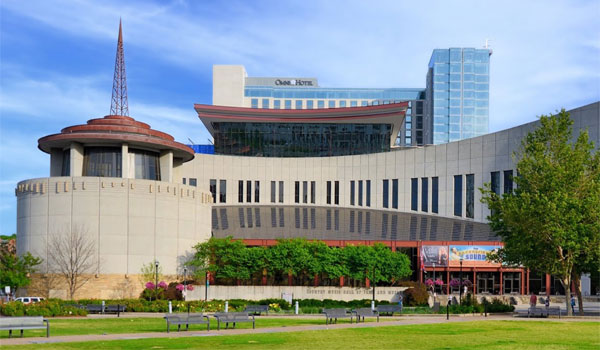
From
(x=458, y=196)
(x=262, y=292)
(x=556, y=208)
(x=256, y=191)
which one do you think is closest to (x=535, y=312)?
(x=556, y=208)

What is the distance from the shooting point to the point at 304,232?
7919 centimetres

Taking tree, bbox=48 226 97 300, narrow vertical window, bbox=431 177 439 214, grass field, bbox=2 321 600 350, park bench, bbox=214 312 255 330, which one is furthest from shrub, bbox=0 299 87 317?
narrow vertical window, bbox=431 177 439 214

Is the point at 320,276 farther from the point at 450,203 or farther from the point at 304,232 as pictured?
the point at 450,203

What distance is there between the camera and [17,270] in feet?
201

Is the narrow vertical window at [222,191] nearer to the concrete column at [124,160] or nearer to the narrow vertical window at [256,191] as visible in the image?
the narrow vertical window at [256,191]

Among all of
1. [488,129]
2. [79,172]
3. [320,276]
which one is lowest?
[320,276]

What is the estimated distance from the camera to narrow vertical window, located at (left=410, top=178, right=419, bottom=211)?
91.1 meters

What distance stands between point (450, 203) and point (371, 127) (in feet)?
73.8

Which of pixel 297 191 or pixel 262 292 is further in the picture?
pixel 297 191

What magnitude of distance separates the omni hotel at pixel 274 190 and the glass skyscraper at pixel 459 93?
80327 millimetres

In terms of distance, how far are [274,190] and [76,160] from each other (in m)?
37.1

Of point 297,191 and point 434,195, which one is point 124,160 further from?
point 434,195

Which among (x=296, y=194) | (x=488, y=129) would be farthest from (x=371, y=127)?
(x=488, y=129)

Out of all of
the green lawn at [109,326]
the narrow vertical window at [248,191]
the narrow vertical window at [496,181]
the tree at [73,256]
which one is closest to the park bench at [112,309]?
the green lawn at [109,326]
